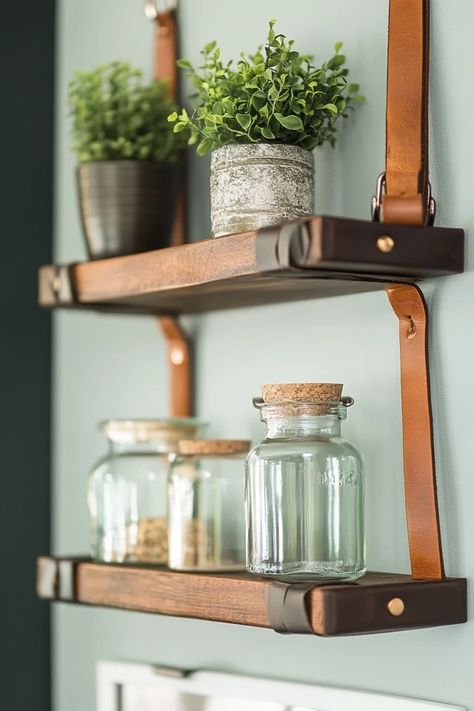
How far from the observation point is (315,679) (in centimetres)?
129

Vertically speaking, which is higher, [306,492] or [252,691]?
[306,492]

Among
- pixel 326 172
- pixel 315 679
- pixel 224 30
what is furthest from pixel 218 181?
pixel 315 679

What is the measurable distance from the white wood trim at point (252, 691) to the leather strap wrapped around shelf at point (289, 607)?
183 mm

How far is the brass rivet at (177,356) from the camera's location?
4.84ft

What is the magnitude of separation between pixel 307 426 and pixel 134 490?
0.32 metres

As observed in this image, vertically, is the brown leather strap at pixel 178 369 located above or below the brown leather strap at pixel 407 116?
below

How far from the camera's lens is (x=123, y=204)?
1400 mm

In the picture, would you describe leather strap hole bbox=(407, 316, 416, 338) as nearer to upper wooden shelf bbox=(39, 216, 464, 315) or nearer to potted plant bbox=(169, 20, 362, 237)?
upper wooden shelf bbox=(39, 216, 464, 315)

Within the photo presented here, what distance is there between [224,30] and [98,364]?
479mm

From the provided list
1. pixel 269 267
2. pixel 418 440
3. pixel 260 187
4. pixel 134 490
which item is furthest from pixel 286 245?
pixel 134 490

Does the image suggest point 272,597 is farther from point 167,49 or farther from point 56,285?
point 167,49

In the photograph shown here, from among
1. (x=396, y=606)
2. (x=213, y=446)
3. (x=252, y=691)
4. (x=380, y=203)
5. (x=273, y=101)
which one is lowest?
(x=252, y=691)

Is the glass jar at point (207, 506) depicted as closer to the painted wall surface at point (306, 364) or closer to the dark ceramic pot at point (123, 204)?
the painted wall surface at point (306, 364)

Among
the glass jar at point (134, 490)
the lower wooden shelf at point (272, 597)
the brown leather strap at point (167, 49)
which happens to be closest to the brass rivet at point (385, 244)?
the lower wooden shelf at point (272, 597)
